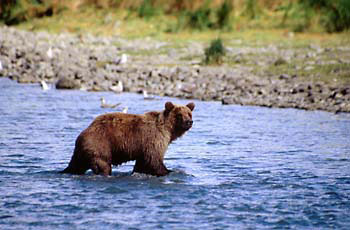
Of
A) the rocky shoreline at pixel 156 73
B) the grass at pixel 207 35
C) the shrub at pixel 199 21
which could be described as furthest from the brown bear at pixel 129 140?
the shrub at pixel 199 21

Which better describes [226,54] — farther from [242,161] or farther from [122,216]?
[122,216]

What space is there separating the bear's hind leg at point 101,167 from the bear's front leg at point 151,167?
56 centimetres

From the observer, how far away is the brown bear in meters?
10.4

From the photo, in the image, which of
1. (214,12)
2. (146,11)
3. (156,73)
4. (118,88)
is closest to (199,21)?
(214,12)

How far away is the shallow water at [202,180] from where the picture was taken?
8.70 m

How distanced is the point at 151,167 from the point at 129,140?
0.49 m

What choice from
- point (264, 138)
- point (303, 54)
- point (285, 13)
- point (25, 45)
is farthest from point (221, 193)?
point (285, 13)

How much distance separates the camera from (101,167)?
1042 centimetres

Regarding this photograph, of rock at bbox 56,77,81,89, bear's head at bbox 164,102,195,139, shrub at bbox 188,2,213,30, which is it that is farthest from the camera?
shrub at bbox 188,2,213,30

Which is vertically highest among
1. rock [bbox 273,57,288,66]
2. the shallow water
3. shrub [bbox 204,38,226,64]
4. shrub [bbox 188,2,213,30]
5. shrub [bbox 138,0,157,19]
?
shrub [bbox 138,0,157,19]

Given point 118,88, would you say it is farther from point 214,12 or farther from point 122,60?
point 214,12

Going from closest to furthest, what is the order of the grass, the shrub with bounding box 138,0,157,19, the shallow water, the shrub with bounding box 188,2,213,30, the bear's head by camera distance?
the shallow water < the bear's head < the grass < the shrub with bounding box 188,2,213,30 < the shrub with bounding box 138,0,157,19

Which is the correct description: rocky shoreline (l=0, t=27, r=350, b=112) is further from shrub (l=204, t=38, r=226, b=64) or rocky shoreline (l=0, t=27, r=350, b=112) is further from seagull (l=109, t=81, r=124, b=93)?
shrub (l=204, t=38, r=226, b=64)

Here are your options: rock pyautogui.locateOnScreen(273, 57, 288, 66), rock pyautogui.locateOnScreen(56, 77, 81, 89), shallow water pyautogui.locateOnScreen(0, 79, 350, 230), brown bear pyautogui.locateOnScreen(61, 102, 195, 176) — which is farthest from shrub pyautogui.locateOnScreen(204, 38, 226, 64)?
brown bear pyautogui.locateOnScreen(61, 102, 195, 176)
